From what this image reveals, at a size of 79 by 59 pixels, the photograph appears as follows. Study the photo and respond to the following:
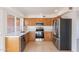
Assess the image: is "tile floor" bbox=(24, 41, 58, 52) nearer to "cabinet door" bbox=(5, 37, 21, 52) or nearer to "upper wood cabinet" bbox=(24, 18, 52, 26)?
"cabinet door" bbox=(5, 37, 21, 52)

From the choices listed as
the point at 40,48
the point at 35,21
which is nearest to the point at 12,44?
the point at 40,48

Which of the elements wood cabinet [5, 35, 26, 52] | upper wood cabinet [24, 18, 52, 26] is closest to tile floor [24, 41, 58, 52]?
wood cabinet [5, 35, 26, 52]

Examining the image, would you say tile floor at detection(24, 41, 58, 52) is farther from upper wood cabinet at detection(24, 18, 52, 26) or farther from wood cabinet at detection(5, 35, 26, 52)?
upper wood cabinet at detection(24, 18, 52, 26)

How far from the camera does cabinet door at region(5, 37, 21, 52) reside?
5957 millimetres

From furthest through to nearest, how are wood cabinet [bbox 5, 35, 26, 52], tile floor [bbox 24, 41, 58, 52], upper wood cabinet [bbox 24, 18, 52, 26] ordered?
1. upper wood cabinet [bbox 24, 18, 52, 26]
2. tile floor [bbox 24, 41, 58, 52]
3. wood cabinet [bbox 5, 35, 26, 52]

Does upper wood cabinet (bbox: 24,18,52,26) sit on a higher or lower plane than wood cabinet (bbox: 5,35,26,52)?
higher

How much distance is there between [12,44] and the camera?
5988 millimetres

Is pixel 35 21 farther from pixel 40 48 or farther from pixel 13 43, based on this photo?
pixel 13 43

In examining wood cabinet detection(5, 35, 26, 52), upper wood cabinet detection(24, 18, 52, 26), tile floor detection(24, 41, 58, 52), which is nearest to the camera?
wood cabinet detection(5, 35, 26, 52)

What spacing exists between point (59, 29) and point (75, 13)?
1.54 m

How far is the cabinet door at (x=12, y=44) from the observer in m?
5.96

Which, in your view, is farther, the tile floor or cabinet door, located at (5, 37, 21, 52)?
the tile floor

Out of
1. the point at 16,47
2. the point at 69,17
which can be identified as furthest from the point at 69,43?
the point at 16,47

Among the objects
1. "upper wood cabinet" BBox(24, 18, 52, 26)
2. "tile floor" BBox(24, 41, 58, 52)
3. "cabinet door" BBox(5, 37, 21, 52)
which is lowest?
"tile floor" BBox(24, 41, 58, 52)
